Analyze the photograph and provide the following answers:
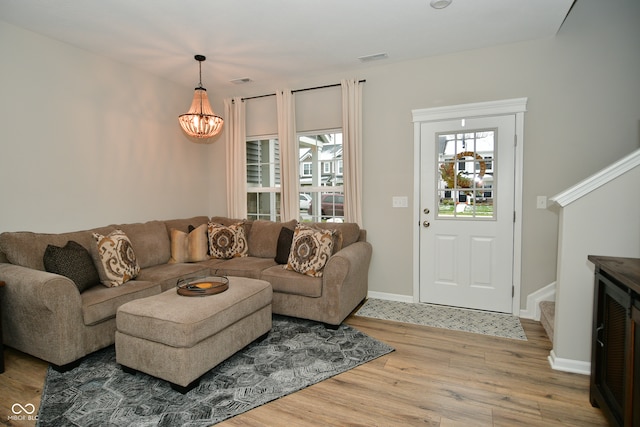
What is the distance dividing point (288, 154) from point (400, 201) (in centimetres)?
156

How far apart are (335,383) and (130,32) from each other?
3.41 meters

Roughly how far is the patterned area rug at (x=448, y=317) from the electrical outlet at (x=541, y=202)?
1.14 m

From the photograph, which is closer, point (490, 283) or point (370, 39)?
point (370, 39)

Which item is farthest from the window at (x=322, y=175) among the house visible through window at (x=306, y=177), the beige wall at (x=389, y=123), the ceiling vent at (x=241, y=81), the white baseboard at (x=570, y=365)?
the white baseboard at (x=570, y=365)

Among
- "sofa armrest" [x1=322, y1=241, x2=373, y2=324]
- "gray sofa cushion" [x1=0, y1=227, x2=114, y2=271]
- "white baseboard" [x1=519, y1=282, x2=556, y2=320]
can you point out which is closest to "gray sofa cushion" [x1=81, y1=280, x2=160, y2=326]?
"gray sofa cushion" [x1=0, y1=227, x2=114, y2=271]

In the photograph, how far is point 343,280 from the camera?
3078 mm

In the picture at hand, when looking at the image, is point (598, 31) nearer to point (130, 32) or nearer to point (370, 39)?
point (370, 39)

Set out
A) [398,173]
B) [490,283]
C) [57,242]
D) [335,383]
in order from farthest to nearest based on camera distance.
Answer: [398,173], [490,283], [57,242], [335,383]

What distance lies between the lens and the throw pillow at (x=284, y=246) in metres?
3.68

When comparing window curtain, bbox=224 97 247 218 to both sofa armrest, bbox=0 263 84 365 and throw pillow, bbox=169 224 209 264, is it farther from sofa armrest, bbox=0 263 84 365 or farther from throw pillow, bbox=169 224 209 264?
sofa armrest, bbox=0 263 84 365

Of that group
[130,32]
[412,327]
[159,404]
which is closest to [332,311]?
[412,327]

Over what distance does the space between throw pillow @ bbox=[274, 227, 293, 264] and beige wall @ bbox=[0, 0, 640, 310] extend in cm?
98

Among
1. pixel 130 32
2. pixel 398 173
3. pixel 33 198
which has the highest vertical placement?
pixel 130 32

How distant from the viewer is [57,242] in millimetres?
2902
